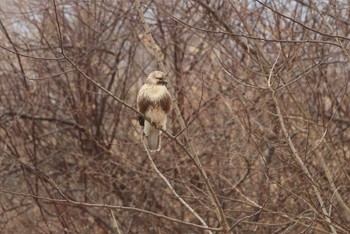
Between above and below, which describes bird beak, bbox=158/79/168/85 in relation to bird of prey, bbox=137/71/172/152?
above

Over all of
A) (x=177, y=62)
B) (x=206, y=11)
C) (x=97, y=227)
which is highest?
(x=206, y=11)

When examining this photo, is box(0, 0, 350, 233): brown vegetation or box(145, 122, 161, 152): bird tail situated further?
box(0, 0, 350, 233): brown vegetation

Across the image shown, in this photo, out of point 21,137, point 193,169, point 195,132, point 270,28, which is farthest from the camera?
point 21,137

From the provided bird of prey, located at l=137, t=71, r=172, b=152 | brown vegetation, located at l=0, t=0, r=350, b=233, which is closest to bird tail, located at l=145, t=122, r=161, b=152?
bird of prey, located at l=137, t=71, r=172, b=152

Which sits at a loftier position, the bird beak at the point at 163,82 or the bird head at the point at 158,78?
the bird head at the point at 158,78

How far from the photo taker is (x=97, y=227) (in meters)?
7.28

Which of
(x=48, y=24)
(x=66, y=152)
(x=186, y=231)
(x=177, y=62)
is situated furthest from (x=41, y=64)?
(x=186, y=231)

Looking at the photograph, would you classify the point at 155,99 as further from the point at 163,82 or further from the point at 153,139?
the point at 153,139

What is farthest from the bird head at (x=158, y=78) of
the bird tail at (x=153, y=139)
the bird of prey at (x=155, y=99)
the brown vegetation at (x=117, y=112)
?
the brown vegetation at (x=117, y=112)

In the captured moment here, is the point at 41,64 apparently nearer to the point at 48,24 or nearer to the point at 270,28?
the point at 48,24

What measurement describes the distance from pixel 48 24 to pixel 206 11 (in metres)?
2.23

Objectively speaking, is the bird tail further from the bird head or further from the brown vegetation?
the brown vegetation

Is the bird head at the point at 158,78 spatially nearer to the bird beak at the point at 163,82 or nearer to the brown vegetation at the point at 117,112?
the bird beak at the point at 163,82

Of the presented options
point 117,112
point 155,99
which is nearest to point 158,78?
point 155,99
